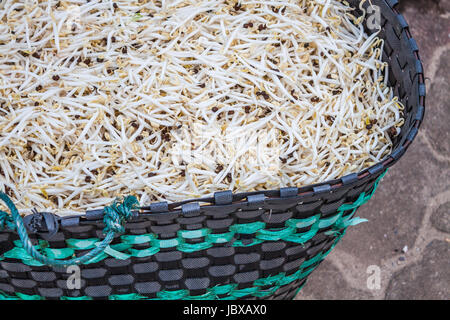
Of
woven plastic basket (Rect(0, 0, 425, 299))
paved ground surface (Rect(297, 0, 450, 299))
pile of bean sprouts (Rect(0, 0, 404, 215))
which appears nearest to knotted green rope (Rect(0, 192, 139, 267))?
woven plastic basket (Rect(0, 0, 425, 299))

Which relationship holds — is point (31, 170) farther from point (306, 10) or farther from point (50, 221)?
point (306, 10)

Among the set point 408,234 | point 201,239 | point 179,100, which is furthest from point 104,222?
point 408,234

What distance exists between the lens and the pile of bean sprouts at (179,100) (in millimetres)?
1134

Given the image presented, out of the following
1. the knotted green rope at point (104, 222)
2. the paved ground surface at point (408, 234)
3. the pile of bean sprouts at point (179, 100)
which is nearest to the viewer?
the knotted green rope at point (104, 222)

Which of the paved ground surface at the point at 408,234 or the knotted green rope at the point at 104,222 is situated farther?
the paved ground surface at the point at 408,234

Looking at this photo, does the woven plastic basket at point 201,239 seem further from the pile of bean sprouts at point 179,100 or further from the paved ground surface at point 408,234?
the paved ground surface at point 408,234

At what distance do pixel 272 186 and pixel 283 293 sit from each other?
0.44m

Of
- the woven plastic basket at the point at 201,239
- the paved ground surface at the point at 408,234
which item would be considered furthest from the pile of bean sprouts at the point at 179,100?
the paved ground surface at the point at 408,234

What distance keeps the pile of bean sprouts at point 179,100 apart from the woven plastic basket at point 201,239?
3.7 inches

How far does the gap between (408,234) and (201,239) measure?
1243 mm

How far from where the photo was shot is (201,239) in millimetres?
1082

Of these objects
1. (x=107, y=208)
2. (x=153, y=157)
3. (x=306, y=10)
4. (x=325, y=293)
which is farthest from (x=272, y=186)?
(x=325, y=293)

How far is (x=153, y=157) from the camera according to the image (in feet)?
3.76

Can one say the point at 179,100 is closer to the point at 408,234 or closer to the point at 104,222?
the point at 104,222
